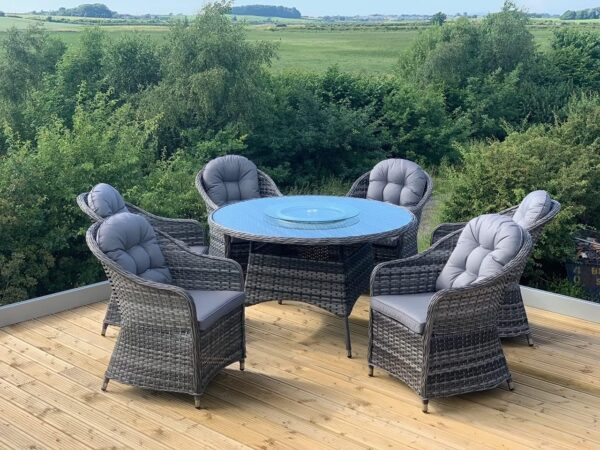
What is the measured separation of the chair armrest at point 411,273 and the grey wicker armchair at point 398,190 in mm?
1052

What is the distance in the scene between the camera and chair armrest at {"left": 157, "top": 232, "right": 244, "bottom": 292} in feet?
13.1

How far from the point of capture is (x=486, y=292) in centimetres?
361

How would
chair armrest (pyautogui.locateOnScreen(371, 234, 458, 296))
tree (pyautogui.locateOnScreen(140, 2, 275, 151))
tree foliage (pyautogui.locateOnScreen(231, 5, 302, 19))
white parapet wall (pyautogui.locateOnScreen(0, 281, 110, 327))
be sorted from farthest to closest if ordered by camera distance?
tree foliage (pyautogui.locateOnScreen(231, 5, 302, 19)) → tree (pyautogui.locateOnScreen(140, 2, 275, 151)) → white parapet wall (pyautogui.locateOnScreen(0, 281, 110, 327)) → chair armrest (pyautogui.locateOnScreen(371, 234, 458, 296))

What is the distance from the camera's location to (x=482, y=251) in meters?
3.87

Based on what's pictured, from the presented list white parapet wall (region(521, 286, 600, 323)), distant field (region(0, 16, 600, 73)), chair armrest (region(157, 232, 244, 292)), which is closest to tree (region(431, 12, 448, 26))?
distant field (region(0, 16, 600, 73))

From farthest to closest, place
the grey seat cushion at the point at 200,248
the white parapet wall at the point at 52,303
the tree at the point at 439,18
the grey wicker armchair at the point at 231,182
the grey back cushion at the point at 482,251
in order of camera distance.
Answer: the tree at the point at 439,18
the grey wicker armchair at the point at 231,182
the grey seat cushion at the point at 200,248
the white parapet wall at the point at 52,303
the grey back cushion at the point at 482,251

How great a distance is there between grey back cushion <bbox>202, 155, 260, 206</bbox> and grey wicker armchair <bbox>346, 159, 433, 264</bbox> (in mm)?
809

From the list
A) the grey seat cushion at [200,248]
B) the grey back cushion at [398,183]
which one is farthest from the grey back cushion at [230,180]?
the grey back cushion at [398,183]

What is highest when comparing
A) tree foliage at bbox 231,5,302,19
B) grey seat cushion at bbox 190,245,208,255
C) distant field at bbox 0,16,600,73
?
tree foliage at bbox 231,5,302,19

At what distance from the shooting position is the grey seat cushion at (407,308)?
3.62 m

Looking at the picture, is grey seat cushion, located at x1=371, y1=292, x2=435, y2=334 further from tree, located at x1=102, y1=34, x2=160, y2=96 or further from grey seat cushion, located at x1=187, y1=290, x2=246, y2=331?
tree, located at x1=102, y1=34, x2=160, y2=96

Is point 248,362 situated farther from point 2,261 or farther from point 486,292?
point 2,261

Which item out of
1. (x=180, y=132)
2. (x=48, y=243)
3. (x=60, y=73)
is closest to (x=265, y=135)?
(x=180, y=132)

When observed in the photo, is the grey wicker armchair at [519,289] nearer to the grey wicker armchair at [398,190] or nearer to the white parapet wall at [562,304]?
the white parapet wall at [562,304]
